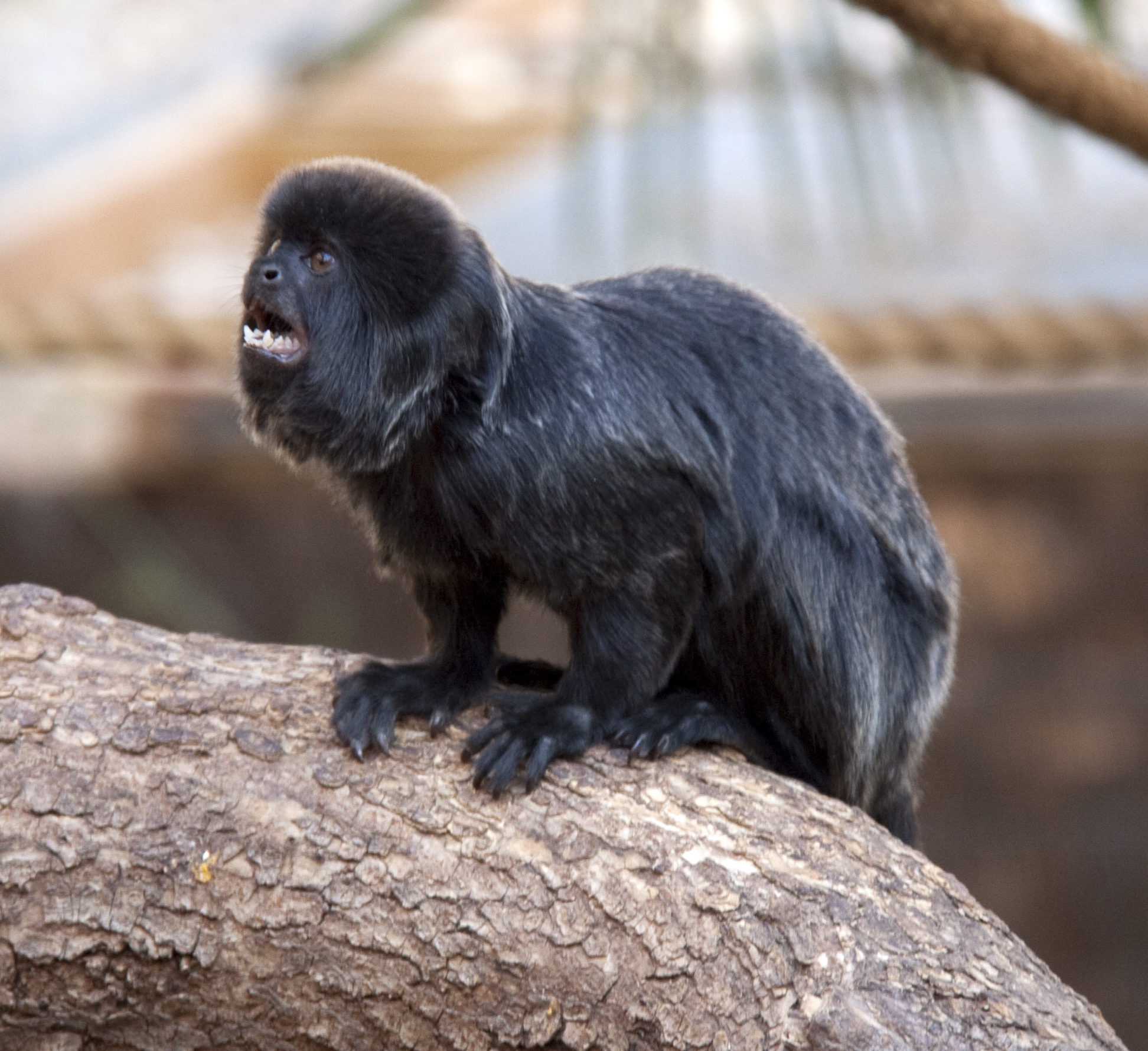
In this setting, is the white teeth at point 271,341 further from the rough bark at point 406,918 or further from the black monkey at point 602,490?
the rough bark at point 406,918

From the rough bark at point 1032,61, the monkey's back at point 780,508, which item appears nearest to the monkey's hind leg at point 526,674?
the monkey's back at point 780,508

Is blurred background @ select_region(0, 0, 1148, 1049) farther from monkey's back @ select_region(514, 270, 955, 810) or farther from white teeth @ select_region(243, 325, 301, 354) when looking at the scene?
monkey's back @ select_region(514, 270, 955, 810)

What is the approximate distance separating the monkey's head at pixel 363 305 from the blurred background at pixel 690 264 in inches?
22.7

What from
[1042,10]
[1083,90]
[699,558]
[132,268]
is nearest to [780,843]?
[699,558]

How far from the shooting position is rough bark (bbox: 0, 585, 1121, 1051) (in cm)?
217

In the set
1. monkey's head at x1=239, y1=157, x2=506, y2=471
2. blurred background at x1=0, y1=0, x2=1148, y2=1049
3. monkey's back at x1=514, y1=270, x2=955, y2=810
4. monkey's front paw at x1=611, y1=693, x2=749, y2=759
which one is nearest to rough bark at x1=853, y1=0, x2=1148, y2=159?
blurred background at x1=0, y1=0, x2=1148, y2=1049

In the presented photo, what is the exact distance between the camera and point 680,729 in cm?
254

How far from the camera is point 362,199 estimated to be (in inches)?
94.3

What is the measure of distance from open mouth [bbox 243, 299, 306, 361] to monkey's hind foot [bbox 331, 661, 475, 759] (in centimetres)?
54

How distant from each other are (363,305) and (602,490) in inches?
19.4

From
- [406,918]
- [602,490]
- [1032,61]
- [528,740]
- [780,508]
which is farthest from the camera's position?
[1032,61]

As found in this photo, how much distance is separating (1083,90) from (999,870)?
3.47 meters

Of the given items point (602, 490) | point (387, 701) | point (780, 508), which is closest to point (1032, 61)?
point (780, 508)

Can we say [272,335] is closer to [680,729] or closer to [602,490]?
[602,490]
